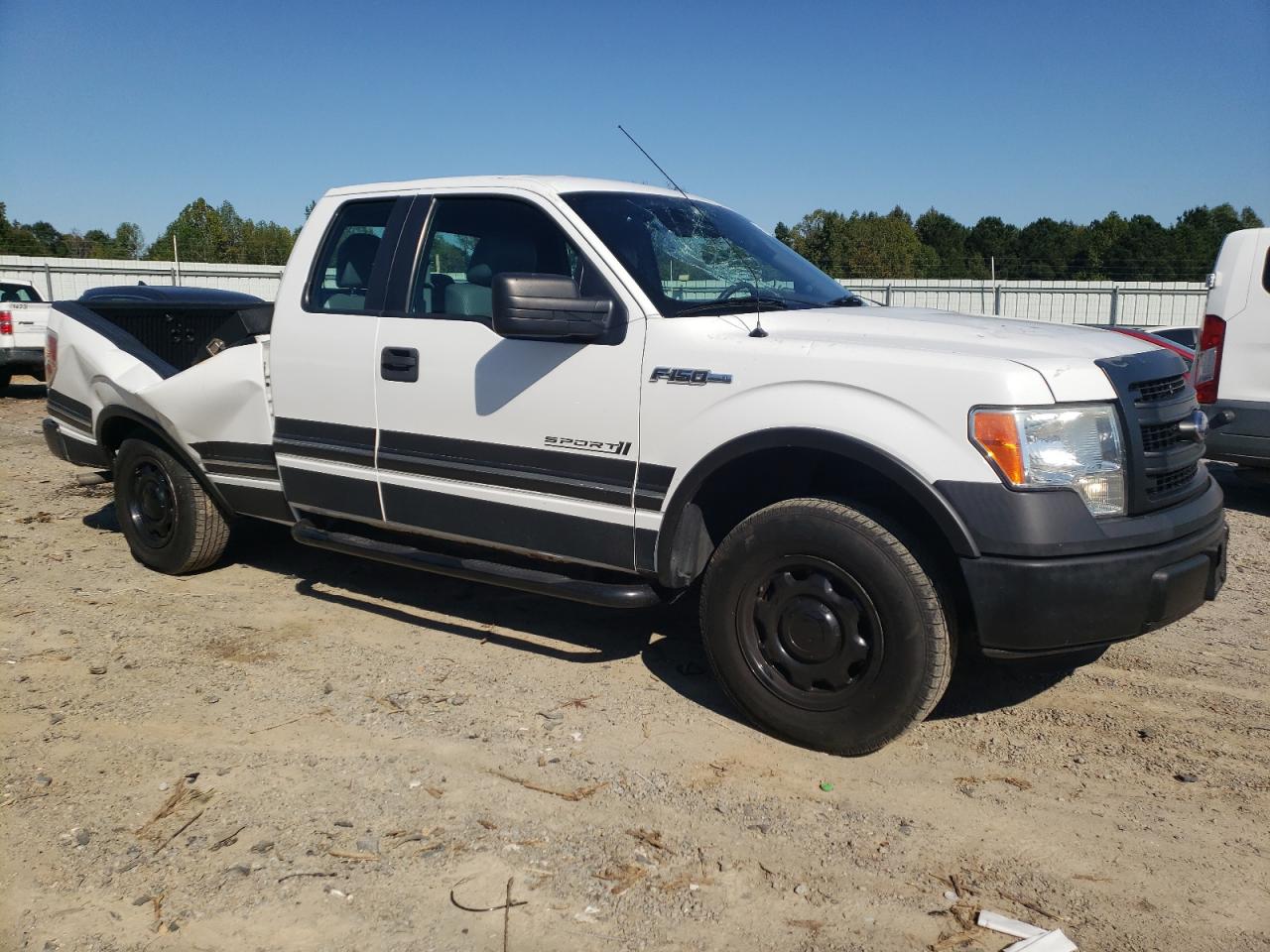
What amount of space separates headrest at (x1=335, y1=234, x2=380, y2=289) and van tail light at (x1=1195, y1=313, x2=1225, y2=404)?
6.03m

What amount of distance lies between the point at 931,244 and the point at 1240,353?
231 feet

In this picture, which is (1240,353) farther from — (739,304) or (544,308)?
(544,308)

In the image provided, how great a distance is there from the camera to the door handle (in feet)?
15.1

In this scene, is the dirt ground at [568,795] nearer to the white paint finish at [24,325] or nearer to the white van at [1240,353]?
the white van at [1240,353]

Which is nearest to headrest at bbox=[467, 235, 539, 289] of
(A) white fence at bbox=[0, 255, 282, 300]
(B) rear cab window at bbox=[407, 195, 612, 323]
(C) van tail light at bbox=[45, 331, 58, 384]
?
(B) rear cab window at bbox=[407, 195, 612, 323]

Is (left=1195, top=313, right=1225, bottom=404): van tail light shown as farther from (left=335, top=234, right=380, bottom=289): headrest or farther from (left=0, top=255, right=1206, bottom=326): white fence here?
(left=0, top=255, right=1206, bottom=326): white fence

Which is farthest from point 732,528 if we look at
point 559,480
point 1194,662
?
point 1194,662

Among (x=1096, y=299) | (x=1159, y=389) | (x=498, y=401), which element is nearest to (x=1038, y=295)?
(x=1096, y=299)

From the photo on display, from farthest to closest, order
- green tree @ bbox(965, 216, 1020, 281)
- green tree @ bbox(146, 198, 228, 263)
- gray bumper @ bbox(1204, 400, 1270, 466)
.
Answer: green tree @ bbox(965, 216, 1020, 281) < green tree @ bbox(146, 198, 228, 263) < gray bumper @ bbox(1204, 400, 1270, 466)

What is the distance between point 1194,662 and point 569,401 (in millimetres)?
2954

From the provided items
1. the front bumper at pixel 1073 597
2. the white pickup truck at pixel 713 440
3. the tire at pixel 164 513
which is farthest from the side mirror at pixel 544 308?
the tire at pixel 164 513

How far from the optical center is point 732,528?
4.09 meters

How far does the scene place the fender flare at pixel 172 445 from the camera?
567 cm

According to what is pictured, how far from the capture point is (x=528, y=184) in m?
4.58
